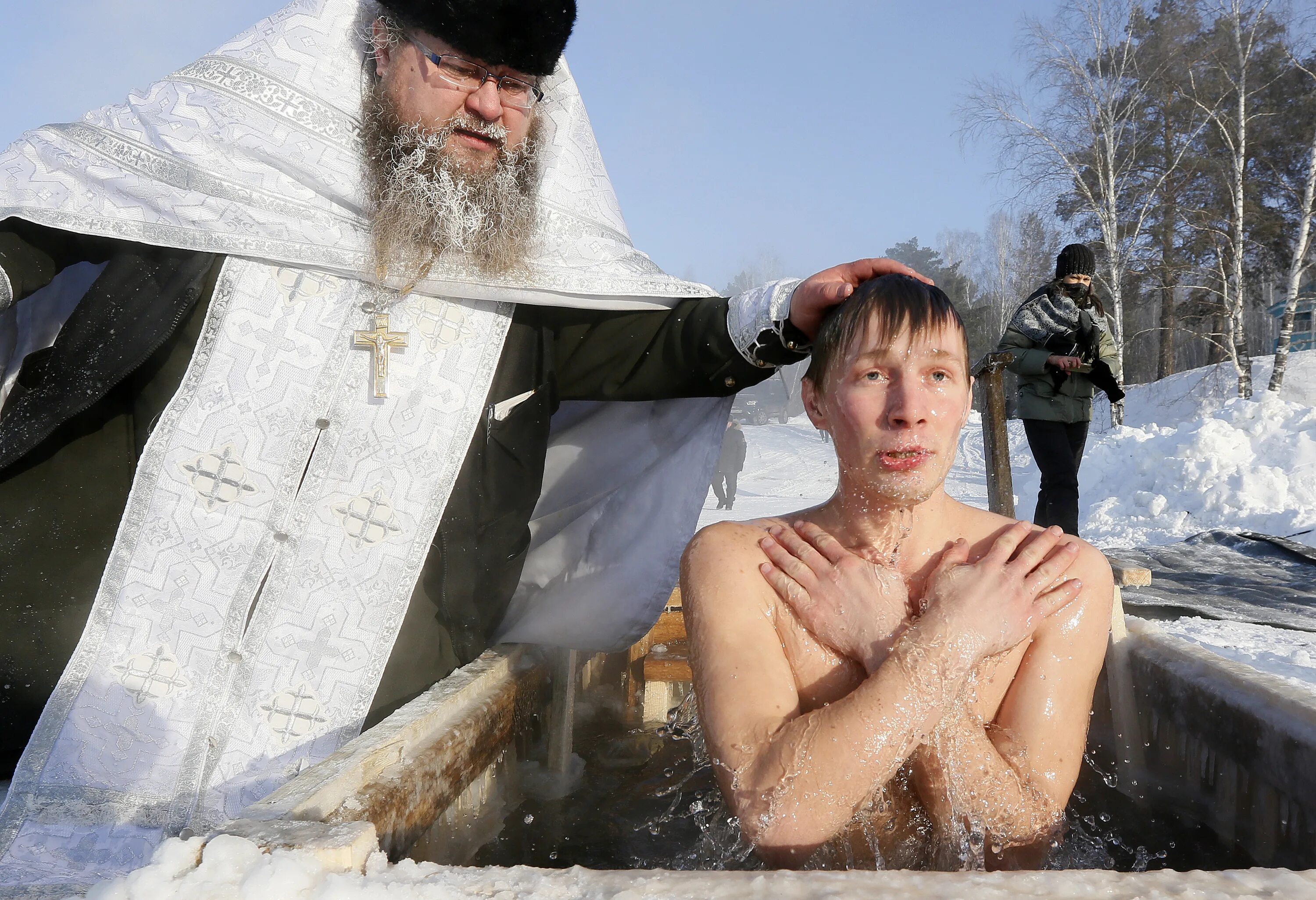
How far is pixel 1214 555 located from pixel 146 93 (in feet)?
26.5

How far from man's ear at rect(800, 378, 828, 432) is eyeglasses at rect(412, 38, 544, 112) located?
136cm

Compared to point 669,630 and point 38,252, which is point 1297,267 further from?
point 38,252

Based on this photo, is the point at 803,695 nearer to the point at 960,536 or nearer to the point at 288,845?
the point at 960,536

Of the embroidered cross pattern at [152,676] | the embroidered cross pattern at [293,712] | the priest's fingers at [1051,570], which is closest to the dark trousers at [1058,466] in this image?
the priest's fingers at [1051,570]

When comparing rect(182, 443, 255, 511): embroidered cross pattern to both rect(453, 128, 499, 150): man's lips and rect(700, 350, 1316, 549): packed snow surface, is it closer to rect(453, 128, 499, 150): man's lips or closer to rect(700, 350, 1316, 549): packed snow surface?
rect(453, 128, 499, 150): man's lips

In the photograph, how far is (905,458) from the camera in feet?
6.23

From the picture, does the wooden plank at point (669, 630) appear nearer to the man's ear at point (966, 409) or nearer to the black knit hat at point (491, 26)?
the man's ear at point (966, 409)

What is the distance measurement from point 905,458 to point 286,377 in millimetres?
1734

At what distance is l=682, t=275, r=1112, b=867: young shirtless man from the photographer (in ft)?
5.36

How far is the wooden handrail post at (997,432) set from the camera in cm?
405

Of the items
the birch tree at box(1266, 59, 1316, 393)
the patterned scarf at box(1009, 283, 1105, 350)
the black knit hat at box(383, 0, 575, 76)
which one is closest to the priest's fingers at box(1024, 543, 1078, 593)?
the black knit hat at box(383, 0, 575, 76)

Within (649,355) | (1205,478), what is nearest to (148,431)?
(649,355)

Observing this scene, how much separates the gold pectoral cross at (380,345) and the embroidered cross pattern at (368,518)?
0.97 feet

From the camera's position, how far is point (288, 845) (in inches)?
42.8
